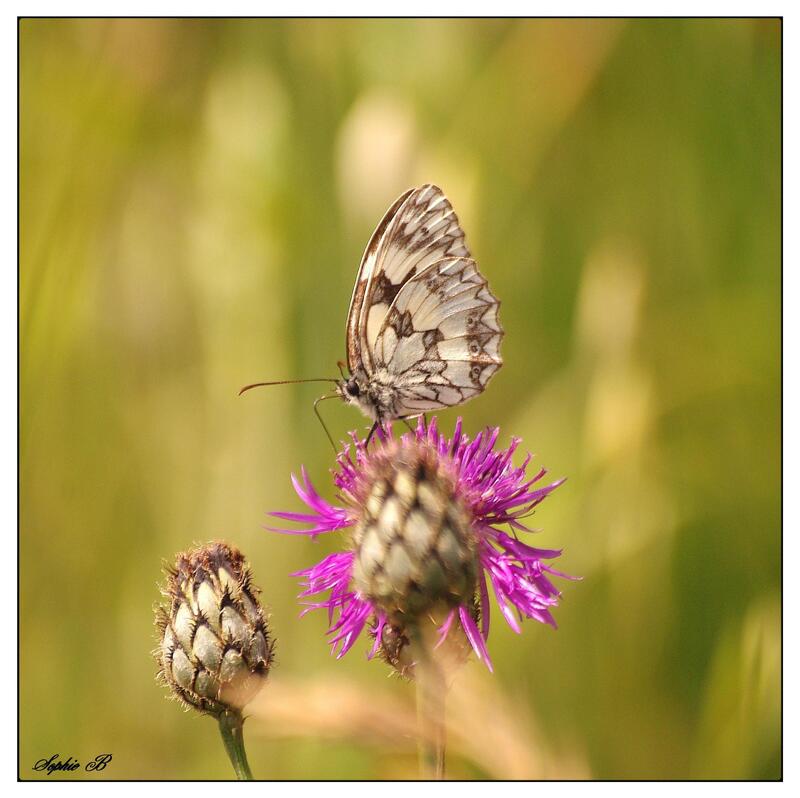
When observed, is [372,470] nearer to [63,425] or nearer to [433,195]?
[433,195]

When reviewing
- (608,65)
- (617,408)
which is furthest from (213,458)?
(608,65)

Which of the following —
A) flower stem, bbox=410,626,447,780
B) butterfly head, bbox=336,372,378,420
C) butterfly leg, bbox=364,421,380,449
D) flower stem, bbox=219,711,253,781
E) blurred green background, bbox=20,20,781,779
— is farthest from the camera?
blurred green background, bbox=20,20,781,779

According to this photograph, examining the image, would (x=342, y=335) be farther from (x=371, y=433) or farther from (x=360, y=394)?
(x=371, y=433)
